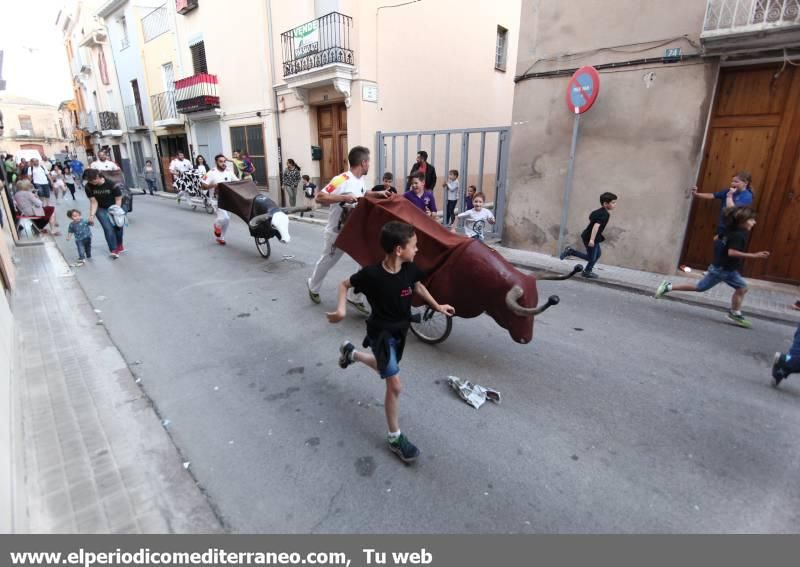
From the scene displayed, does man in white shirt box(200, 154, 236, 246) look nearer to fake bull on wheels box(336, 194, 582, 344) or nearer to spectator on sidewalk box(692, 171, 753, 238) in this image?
fake bull on wheels box(336, 194, 582, 344)

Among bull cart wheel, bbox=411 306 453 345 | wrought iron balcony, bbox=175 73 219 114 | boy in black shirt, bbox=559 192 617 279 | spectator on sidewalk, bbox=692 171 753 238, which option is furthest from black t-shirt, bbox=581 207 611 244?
wrought iron balcony, bbox=175 73 219 114

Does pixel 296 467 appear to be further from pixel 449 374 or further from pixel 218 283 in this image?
pixel 218 283

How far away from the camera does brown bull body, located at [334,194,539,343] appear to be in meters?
3.42

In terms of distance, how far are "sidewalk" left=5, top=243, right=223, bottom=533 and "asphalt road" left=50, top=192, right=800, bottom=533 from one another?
16 cm

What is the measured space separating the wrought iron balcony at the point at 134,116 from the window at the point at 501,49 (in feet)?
60.7

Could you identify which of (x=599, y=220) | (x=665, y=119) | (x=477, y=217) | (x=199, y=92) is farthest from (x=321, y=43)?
(x=599, y=220)

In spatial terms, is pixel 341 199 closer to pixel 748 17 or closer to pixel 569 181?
pixel 569 181

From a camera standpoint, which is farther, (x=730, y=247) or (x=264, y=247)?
(x=264, y=247)

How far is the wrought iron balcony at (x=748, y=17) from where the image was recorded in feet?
17.3

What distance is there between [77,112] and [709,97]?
139 feet

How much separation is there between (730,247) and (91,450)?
6280 millimetres

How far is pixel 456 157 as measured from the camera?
14.3m

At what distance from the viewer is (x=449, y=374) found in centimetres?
380

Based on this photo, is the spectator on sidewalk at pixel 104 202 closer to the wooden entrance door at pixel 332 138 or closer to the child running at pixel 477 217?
the child running at pixel 477 217
